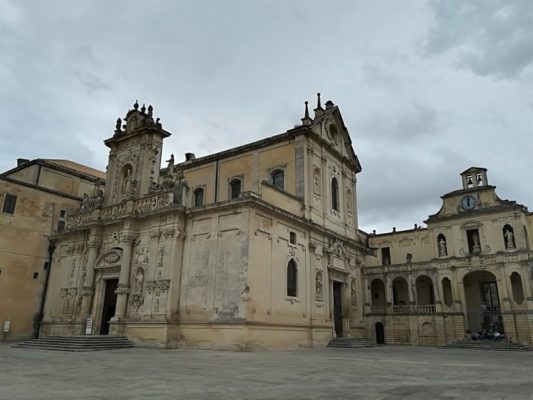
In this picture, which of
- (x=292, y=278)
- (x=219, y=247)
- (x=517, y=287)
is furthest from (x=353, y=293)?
(x=517, y=287)

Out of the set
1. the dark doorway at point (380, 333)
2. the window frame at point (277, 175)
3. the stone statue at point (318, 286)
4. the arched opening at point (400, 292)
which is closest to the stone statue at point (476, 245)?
the arched opening at point (400, 292)

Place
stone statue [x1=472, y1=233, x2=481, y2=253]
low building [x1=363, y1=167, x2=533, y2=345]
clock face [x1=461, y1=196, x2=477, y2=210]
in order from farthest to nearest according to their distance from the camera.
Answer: clock face [x1=461, y1=196, x2=477, y2=210]
stone statue [x1=472, y1=233, x2=481, y2=253]
low building [x1=363, y1=167, x2=533, y2=345]

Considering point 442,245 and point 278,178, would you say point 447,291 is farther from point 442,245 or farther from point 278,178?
point 278,178

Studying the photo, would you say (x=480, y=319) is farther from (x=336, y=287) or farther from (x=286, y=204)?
(x=286, y=204)

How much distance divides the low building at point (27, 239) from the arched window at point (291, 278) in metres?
14.0

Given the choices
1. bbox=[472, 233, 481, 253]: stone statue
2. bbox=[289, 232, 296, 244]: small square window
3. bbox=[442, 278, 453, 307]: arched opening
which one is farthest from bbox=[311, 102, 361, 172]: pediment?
bbox=[442, 278, 453, 307]: arched opening

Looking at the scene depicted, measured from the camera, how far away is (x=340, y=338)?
2550 cm

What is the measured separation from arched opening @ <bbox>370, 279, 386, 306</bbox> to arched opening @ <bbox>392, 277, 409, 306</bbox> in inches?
42.4

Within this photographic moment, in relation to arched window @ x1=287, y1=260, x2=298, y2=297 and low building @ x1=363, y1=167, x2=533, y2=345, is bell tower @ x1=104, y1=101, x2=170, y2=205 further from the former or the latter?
low building @ x1=363, y1=167, x2=533, y2=345

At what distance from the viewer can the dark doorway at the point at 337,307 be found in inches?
1064

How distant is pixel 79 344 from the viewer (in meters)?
18.6

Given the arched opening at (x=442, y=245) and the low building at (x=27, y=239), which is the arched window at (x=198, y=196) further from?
the arched opening at (x=442, y=245)

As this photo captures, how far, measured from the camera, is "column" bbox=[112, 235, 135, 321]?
22.5 meters

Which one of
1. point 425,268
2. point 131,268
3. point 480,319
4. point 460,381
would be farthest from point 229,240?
point 480,319
